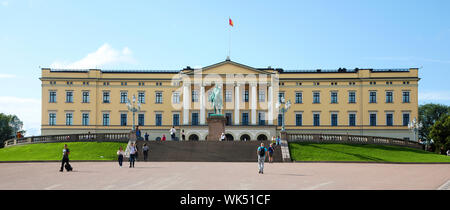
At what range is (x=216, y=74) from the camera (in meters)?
80.3

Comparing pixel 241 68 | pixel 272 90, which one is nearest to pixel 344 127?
pixel 272 90

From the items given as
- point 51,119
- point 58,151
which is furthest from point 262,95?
point 58,151

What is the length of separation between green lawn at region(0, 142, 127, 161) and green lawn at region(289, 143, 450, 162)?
58.7 ft

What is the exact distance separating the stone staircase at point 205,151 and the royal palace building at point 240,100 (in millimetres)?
32525

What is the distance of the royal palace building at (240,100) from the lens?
8156 centimetres

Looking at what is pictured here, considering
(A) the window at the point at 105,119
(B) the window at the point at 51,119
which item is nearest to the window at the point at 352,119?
(A) the window at the point at 105,119

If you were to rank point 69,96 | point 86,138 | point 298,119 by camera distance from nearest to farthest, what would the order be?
1. point 86,138
2. point 69,96
3. point 298,119

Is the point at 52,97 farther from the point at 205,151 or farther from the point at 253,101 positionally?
the point at 205,151

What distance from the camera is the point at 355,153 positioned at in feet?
153

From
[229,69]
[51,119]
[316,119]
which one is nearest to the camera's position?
[229,69]

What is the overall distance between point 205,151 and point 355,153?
1477cm

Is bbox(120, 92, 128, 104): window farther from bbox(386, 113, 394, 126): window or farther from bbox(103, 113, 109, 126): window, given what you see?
bbox(386, 113, 394, 126): window

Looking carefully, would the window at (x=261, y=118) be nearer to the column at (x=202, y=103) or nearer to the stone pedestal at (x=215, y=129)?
the column at (x=202, y=103)
